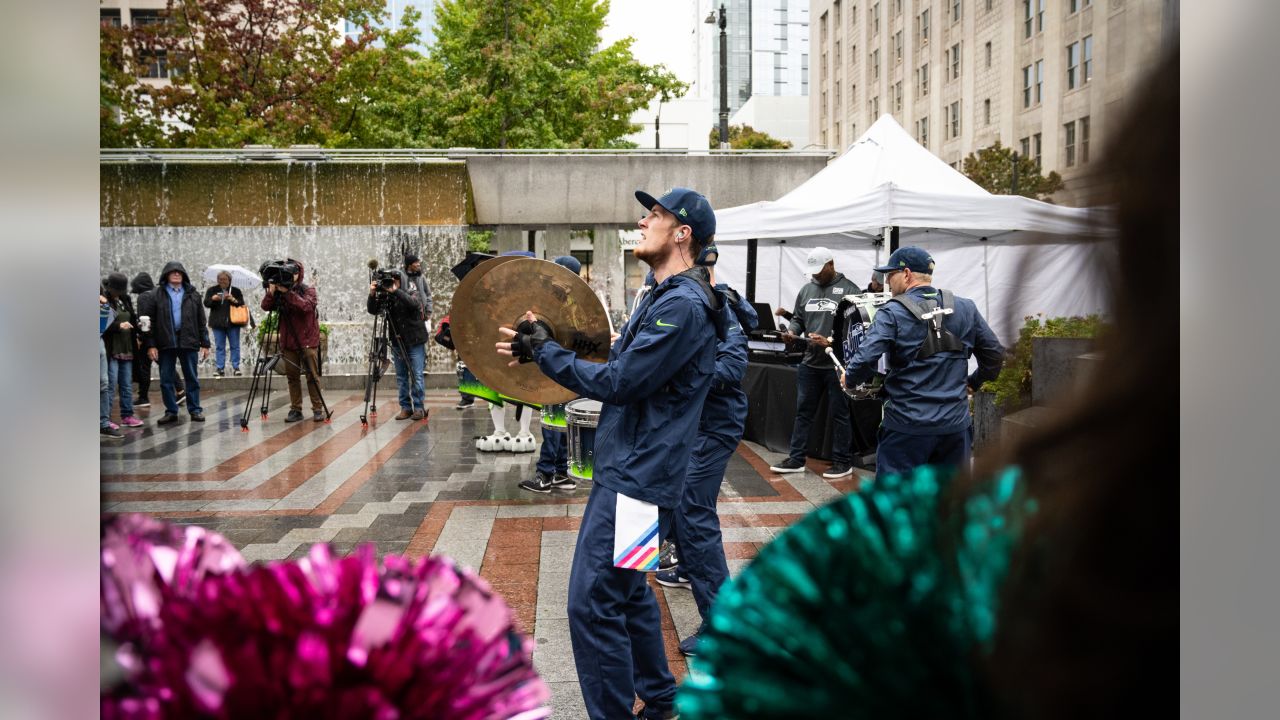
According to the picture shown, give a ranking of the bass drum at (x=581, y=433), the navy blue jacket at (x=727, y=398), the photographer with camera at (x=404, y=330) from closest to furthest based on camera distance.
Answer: the navy blue jacket at (x=727, y=398), the bass drum at (x=581, y=433), the photographer with camera at (x=404, y=330)

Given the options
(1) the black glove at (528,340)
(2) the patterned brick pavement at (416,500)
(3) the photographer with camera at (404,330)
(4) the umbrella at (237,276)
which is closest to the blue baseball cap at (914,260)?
(2) the patterned brick pavement at (416,500)

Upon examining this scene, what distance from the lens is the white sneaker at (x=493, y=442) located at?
34.0ft

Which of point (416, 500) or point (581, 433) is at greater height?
point (581, 433)

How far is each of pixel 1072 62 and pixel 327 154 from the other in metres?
19.5

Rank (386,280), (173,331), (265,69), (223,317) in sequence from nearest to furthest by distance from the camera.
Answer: (173,331) < (386,280) < (223,317) < (265,69)

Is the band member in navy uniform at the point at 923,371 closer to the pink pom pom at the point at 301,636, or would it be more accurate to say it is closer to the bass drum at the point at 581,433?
the bass drum at the point at 581,433

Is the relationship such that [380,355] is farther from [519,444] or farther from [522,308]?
[522,308]

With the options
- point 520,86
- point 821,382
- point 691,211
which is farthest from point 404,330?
point 520,86

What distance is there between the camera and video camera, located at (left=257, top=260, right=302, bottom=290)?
12.3 m

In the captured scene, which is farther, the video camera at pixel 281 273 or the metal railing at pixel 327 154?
the metal railing at pixel 327 154

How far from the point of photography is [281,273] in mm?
12312

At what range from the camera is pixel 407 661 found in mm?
767

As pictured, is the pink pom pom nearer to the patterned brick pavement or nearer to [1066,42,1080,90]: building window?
[1066,42,1080,90]: building window

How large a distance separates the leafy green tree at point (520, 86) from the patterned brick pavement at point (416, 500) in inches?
617
